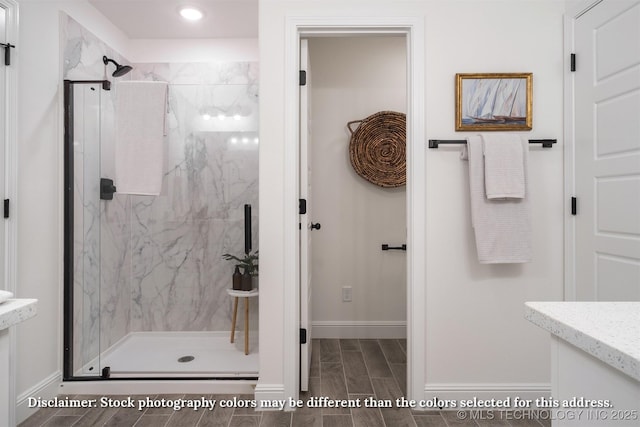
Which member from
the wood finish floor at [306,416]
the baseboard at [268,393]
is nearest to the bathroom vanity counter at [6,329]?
the wood finish floor at [306,416]

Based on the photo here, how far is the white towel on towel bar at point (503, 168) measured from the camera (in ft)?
6.29

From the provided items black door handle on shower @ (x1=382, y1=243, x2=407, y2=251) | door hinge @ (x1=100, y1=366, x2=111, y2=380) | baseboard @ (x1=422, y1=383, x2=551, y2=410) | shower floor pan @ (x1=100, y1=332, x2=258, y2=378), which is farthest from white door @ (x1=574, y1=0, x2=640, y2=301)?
door hinge @ (x1=100, y1=366, x2=111, y2=380)

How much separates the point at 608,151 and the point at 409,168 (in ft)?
3.08

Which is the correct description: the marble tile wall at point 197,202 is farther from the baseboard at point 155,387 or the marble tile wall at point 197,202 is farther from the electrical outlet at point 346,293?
the baseboard at point 155,387

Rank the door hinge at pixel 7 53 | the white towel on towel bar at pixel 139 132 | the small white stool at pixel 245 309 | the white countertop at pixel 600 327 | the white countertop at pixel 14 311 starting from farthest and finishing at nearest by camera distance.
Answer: the small white stool at pixel 245 309, the white towel on towel bar at pixel 139 132, the door hinge at pixel 7 53, the white countertop at pixel 14 311, the white countertop at pixel 600 327

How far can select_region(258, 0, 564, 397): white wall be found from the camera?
2.04 m

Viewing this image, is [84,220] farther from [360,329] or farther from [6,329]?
[360,329]

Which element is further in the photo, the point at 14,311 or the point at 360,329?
the point at 360,329

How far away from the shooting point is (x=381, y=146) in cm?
306

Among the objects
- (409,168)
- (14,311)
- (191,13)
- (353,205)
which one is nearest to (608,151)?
(409,168)

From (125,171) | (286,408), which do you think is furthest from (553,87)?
(125,171)

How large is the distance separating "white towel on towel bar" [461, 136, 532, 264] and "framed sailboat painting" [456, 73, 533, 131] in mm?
142

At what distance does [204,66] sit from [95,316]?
210 centimetres

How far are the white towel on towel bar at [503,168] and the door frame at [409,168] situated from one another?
1.07 ft
